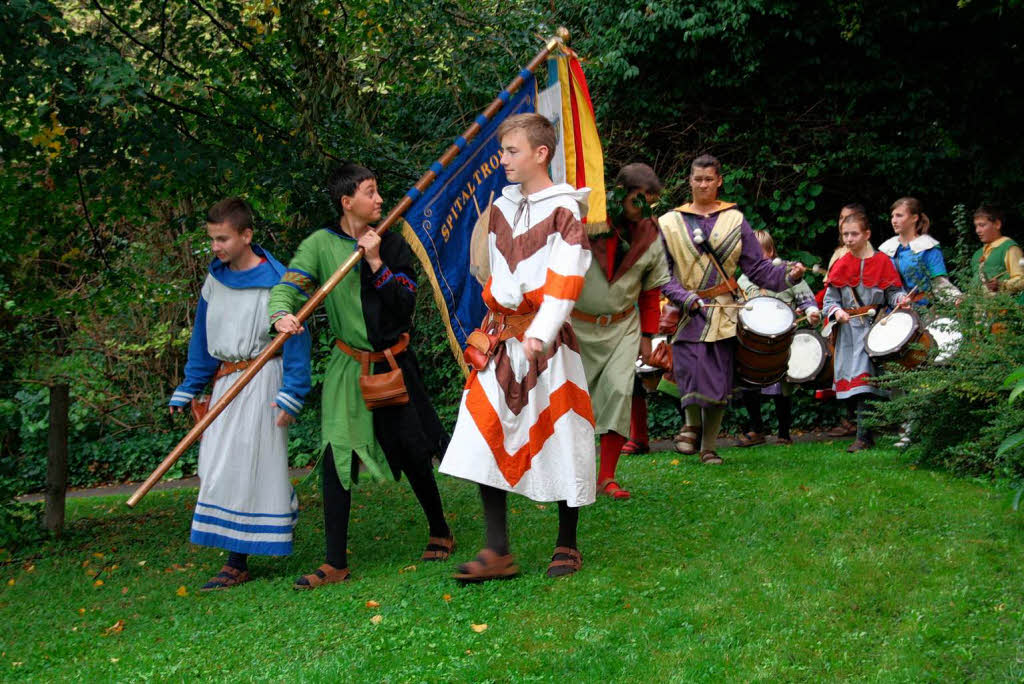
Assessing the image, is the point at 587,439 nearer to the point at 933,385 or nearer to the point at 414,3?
the point at 933,385

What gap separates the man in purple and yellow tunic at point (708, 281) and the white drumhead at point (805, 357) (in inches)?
49.6

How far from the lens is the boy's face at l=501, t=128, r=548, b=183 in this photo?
513cm

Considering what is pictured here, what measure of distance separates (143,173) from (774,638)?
4.66 m

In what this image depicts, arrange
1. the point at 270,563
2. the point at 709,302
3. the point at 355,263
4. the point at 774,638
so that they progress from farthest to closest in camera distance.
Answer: the point at 709,302
the point at 270,563
the point at 355,263
the point at 774,638

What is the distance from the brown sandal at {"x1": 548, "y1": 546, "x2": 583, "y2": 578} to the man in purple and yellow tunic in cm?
306

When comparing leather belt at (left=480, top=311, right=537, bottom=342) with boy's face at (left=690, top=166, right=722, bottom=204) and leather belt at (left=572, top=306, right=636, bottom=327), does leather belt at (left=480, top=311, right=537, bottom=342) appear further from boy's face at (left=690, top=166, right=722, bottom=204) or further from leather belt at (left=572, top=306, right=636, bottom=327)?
boy's face at (left=690, top=166, right=722, bottom=204)

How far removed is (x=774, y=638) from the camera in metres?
4.32

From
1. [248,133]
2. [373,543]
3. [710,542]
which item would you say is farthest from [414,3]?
[710,542]

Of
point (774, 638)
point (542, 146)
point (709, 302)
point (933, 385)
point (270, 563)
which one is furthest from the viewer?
point (709, 302)

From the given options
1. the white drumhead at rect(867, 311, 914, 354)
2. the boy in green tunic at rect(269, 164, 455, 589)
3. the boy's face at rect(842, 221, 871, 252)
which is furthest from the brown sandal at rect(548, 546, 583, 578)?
the boy's face at rect(842, 221, 871, 252)

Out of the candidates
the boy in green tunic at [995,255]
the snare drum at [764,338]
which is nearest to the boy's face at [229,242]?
the snare drum at [764,338]

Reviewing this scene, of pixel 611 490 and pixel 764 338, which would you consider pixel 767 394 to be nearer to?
pixel 764 338

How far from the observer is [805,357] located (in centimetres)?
940

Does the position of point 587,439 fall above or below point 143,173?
below
